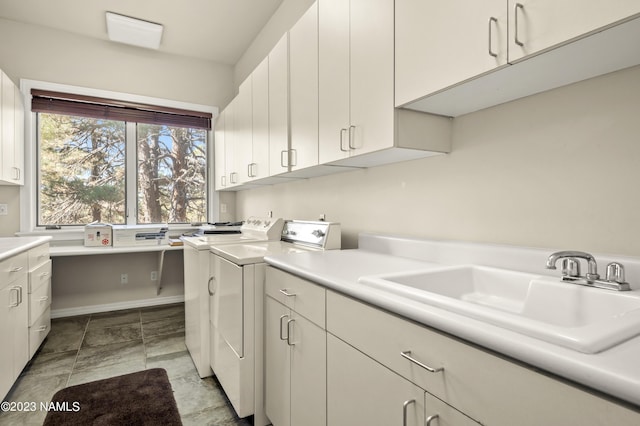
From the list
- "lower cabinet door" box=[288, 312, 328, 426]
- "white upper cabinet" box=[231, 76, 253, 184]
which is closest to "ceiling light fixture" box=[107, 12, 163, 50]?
"white upper cabinet" box=[231, 76, 253, 184]

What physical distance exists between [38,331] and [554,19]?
3513 mm

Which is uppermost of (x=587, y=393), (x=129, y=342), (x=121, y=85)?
(x=121, y=85)

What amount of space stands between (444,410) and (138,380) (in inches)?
84.7

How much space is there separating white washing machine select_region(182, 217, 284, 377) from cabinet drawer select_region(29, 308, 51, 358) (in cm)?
103

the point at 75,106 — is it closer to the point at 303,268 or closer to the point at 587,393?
the point at 303,268

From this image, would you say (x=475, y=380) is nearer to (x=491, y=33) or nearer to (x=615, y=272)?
(x=615, y=272)

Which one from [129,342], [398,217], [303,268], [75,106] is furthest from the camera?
[75,106]

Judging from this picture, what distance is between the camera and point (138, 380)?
2197mm

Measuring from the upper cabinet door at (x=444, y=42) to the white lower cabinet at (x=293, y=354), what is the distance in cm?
84

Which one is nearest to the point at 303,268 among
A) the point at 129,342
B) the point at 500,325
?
the point at 500,325

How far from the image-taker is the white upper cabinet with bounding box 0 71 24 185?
110 inches

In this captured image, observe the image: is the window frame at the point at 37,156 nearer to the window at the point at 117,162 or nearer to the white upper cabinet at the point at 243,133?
the window at the point at 117,162

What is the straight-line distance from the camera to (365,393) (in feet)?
3.31

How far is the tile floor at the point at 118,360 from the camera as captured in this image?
1900 millimetres
